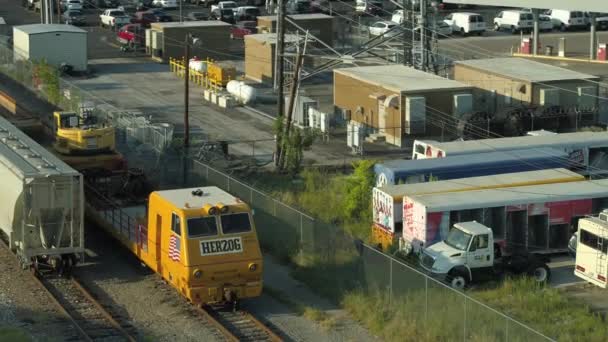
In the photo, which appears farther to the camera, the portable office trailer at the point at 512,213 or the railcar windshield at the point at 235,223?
the portable office trailer at the point at 512,213

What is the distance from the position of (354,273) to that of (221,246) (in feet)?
10.6

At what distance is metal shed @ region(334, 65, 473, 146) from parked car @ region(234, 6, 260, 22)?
1314 inches

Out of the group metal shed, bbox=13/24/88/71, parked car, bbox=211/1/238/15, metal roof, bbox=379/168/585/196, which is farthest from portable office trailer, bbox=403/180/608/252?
parked car, bbox=211/1/238/15

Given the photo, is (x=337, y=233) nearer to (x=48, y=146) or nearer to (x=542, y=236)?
(x=542, y=236)

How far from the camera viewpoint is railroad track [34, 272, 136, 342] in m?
23.0

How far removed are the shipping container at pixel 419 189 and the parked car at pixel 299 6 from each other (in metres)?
53.1

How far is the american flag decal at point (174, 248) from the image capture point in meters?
24.0

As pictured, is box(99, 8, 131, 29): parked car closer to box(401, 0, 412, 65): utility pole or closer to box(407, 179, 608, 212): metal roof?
box(401, 0, 412, 65): utility pole

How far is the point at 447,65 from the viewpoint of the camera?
5672 centimetres

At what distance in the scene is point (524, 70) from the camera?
4950 centimetres

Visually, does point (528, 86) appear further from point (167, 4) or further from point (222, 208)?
point (167, 4)

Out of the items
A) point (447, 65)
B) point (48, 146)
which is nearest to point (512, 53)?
point (447, 65)

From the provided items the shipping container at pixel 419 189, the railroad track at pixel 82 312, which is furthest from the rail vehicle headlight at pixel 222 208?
the shipping container at pixel 419 189

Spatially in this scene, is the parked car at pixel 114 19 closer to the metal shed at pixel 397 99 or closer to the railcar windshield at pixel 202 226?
the metal shed at pixel 397 99
